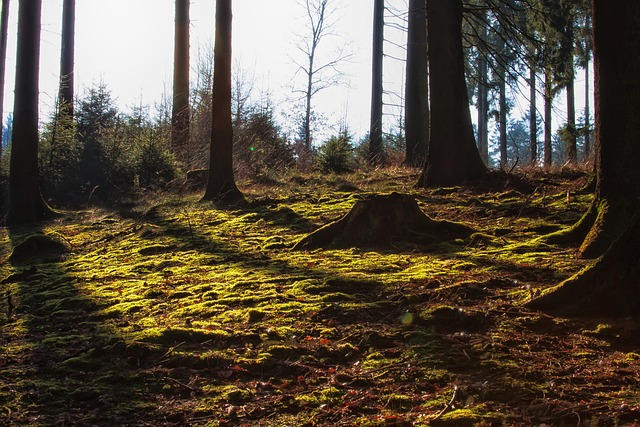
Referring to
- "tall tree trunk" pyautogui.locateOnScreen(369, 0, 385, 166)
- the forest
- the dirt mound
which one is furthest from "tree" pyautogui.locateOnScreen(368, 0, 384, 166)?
the dirt mound

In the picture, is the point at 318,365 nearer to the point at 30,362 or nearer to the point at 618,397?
the point at 618,397

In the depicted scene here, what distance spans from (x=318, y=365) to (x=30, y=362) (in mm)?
2263

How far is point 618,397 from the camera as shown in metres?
3.41

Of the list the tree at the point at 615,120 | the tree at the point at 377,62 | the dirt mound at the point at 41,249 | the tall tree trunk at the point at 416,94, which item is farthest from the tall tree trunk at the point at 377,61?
the tree at the point at 615,120

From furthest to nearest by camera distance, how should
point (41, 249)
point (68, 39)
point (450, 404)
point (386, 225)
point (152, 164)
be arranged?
1. point (68, 39)
2. point (152, 164)
3. point (41, 249)
4. point (386, 225)
5. point (450, 404)

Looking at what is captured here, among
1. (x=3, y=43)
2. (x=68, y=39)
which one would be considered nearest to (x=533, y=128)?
(x=68, y=39)

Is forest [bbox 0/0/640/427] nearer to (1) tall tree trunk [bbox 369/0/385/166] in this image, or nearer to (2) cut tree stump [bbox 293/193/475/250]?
(2) cut tree stump [bbox 293/193/475/250]

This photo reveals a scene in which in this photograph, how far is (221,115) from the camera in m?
13.2

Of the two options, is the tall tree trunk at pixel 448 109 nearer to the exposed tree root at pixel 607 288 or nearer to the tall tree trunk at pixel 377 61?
the exposed tree root at pixel 607 288

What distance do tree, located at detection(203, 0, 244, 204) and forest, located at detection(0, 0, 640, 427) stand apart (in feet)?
0.14

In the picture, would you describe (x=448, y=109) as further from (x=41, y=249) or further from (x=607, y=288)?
(x=41, y=249)

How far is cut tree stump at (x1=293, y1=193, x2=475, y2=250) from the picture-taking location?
313 inches

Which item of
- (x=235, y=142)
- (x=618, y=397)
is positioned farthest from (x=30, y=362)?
(x=235, y=142)

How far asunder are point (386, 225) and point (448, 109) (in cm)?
438
